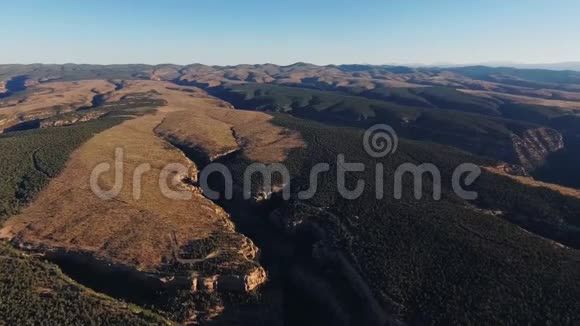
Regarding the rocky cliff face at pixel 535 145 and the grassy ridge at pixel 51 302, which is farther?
the rocky cliff face at pixel 535 145

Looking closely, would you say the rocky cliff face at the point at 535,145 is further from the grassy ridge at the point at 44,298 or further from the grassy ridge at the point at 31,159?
the grassy ridge at the point at 31,159

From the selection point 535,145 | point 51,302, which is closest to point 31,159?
point 51,302

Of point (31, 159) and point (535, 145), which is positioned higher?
point (31, 159)

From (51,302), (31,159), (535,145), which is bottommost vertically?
(535,145)

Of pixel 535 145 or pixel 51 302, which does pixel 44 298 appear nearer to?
pixel 51 302

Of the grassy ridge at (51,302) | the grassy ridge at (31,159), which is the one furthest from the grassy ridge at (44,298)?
the grassy ridge at (31,159)

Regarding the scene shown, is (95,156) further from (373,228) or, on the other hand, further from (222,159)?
(373,228)

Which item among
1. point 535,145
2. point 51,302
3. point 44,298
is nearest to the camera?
point 51,302

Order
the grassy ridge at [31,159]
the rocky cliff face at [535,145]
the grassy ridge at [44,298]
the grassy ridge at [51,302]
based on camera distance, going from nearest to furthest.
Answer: the grassy ridge at [51,302] → the grassy ridge at [44,298] → the grassy ridge at [31,159] → the rocky cliff face at [535,145]
